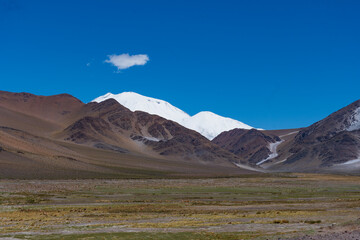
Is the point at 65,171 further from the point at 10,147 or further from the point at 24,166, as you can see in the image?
the point at 10,147

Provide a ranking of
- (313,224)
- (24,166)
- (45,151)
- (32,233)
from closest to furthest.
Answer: (32,233) < (313,224) < (24,166) < (45,151)

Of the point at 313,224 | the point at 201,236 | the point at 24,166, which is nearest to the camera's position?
the point at 201,236

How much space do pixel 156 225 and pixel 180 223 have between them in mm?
1977

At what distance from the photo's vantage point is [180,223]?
35.6 m

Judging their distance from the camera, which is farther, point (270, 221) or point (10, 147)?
point (10, 147)

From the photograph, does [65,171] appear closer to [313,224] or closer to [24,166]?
[24,166]

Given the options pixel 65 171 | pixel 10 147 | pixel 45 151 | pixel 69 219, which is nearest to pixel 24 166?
pixel 65 171

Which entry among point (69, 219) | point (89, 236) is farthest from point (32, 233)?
point (69, 219)

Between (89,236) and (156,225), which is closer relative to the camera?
(89,236)

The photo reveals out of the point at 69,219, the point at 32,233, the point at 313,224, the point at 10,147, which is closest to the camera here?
the point at 32,233

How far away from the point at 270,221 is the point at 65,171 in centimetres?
13000

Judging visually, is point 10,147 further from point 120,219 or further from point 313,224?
point 313,224

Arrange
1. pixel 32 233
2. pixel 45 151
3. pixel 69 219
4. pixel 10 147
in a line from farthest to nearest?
pixel 45 151
pixel 10 147
pixel 69 219
pixel 32 233

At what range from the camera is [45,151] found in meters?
196
